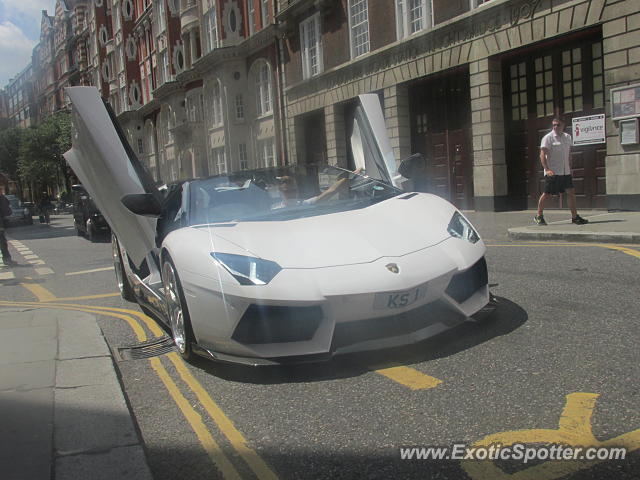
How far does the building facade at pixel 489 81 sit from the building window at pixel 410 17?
3 cm

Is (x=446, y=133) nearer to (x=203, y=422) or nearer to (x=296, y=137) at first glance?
(x=296, y=137)

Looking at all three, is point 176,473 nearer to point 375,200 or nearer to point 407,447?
point 407,447

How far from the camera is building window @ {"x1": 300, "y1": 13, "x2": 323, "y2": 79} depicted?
23.7m

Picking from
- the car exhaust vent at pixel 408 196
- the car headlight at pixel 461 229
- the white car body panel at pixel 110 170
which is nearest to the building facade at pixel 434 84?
the white car body panel at pixel 110 170

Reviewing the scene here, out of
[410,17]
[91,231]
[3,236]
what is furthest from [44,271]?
[410,17]

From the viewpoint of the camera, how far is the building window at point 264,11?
1123 inches

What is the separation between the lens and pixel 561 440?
99.7 inches

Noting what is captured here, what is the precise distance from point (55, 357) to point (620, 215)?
10215 mm

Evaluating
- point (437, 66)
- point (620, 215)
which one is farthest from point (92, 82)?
point (620, 215)

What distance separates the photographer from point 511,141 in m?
16.0

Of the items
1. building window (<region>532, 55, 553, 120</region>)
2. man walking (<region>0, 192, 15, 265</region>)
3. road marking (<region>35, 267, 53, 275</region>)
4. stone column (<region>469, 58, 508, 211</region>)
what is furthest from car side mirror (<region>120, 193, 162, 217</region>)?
stone column (<region>469, 58, 508, 211</region>)

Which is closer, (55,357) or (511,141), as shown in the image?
(55,357)

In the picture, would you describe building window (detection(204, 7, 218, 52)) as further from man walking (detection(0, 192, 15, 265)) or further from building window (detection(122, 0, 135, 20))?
man walking (detection(0, 192, 15, 265))

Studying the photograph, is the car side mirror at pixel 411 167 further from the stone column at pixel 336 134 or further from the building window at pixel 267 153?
the building window at pixel 267 153
